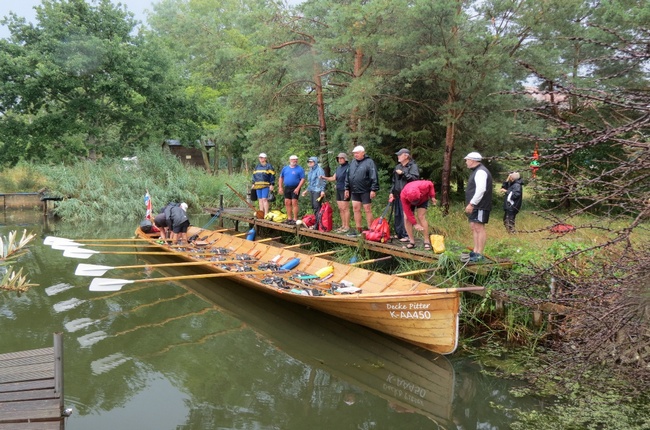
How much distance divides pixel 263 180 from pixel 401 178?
13.8 feet

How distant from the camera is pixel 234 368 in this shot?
231 inches

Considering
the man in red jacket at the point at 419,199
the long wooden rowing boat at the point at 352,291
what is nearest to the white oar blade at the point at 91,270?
the long wooden rowing boat at the point at 352,291

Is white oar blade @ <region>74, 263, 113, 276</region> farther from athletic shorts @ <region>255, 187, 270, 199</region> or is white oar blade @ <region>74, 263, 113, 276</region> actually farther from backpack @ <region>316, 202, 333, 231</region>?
athletic shorts @ <region>255, 187, 270, 199</region>

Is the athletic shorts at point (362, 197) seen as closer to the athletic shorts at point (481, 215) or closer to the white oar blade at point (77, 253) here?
the athletic shorts at point (481, 215)

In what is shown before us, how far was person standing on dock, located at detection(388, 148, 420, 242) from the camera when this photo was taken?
25.3 feet

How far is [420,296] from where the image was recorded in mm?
5629

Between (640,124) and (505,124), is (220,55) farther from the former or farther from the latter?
(640,124)

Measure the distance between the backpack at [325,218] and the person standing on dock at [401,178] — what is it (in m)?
1.67

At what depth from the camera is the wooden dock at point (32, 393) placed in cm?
347

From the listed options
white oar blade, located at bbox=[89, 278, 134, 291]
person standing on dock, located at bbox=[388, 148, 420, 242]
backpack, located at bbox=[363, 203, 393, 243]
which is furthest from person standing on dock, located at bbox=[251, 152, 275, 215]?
white oar blade, located at bbox=[89, 278, 134, 291]

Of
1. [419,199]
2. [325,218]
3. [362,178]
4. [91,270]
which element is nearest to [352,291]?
[419,199]

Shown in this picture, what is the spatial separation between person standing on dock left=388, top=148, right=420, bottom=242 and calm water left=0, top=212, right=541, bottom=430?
6.47 feet

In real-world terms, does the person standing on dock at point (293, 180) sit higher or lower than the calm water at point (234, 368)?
higher

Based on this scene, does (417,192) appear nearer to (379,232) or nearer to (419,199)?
(419,199)
